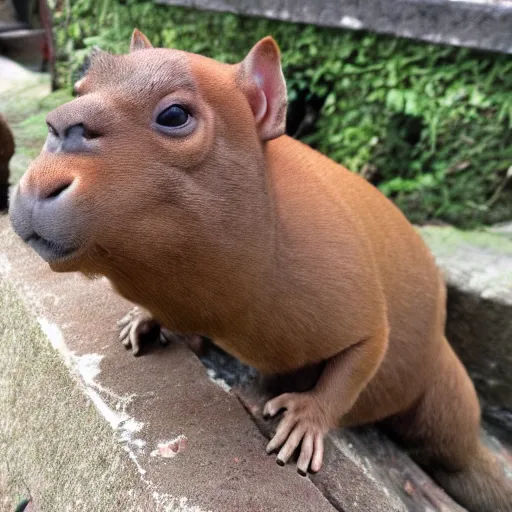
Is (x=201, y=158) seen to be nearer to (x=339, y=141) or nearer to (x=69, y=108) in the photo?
(x=69, y=108)

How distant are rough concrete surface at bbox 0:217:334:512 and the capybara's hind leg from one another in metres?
1.02

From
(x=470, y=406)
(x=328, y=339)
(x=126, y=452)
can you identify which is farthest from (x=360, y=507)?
(x=470, y=406)

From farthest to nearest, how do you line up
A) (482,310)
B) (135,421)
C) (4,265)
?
(482,310)
(4,265)
(135,421)

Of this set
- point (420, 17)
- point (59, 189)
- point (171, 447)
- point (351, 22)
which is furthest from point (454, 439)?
point (351, 22)

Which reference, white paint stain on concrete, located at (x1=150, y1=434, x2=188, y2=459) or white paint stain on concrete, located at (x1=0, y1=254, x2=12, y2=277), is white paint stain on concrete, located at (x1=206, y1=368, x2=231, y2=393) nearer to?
white paint stain on concrete, located at (x1=150, y1=434, x2=188, y2=459)

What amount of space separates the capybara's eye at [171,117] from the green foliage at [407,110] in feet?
8.65

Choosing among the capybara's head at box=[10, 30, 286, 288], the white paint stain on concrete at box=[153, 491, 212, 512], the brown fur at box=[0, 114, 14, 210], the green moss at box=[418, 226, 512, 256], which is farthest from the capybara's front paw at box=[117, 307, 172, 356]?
the green moss at box=[418, 226, 512, 256]

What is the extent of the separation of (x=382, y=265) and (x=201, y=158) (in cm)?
99

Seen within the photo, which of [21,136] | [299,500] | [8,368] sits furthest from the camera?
[21,136]

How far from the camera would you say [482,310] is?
10.8ft

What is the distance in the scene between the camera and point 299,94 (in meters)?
4.36

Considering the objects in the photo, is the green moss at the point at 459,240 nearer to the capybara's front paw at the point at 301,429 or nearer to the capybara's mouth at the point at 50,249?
the capybara's front paw at the point at 301,429

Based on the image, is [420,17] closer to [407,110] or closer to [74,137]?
[407,110]

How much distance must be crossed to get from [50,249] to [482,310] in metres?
2.55
